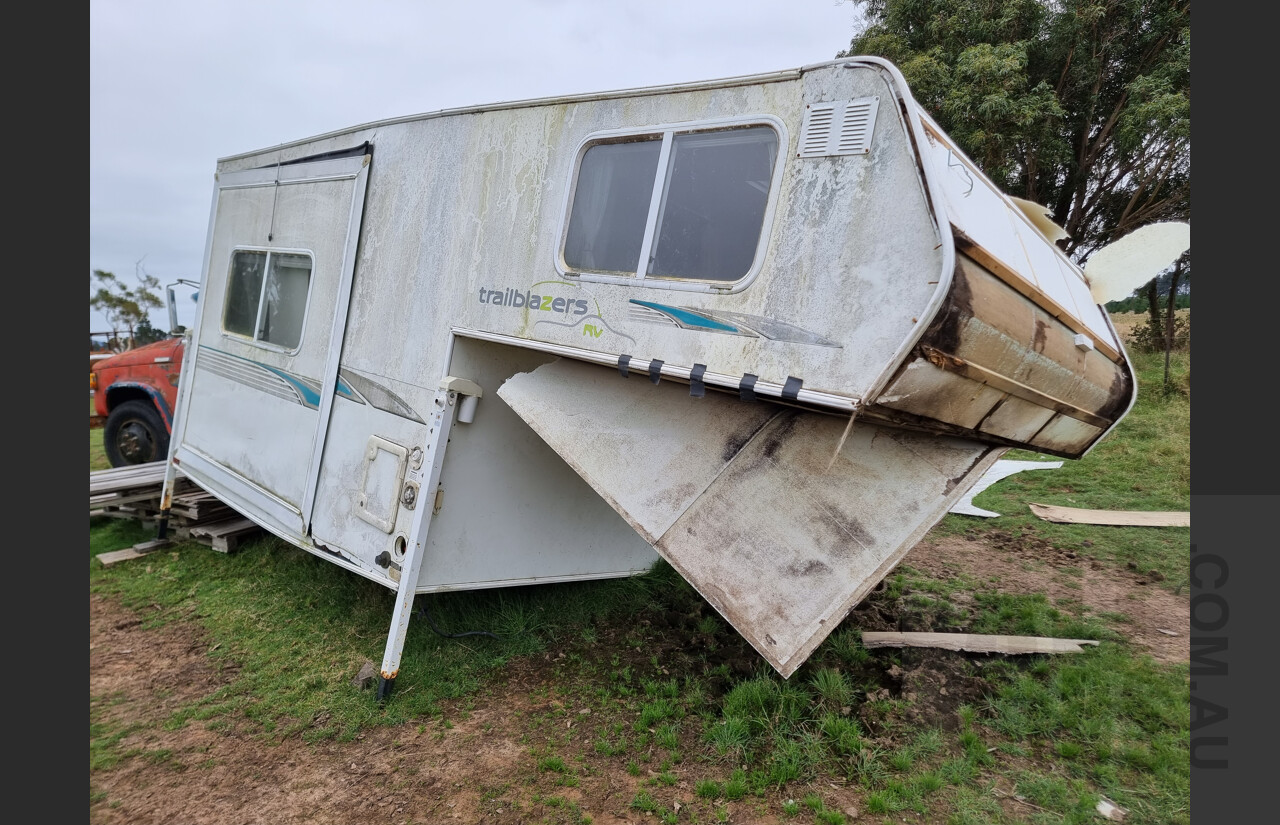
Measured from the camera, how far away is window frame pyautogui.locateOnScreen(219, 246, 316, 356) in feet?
17.9

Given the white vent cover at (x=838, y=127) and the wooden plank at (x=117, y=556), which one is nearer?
the white vent cover at (x=838, y=127)

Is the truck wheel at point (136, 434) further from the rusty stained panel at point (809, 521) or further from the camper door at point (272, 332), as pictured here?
the rusty stained panel at point (809, 521)

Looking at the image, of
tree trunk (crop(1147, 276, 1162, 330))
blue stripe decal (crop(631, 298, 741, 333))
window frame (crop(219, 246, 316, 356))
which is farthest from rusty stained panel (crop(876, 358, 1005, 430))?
tree trunk (crop(1147, 276, 1162, 330))

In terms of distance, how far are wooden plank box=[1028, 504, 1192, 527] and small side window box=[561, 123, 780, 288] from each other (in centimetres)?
578

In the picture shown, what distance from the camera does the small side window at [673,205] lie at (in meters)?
3.18

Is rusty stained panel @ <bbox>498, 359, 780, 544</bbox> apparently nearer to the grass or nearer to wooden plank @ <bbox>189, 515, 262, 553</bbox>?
the grass

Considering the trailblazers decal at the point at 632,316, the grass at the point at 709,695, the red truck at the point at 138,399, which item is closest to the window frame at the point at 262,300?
the grass at the point at 709,695

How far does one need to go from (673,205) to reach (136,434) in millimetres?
8181

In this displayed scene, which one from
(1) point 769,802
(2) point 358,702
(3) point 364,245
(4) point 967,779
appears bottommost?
→ (2) point 358,702

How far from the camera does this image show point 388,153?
16.0ft

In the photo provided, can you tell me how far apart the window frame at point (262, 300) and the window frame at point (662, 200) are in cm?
268

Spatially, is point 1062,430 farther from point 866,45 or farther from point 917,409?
point 866,45
